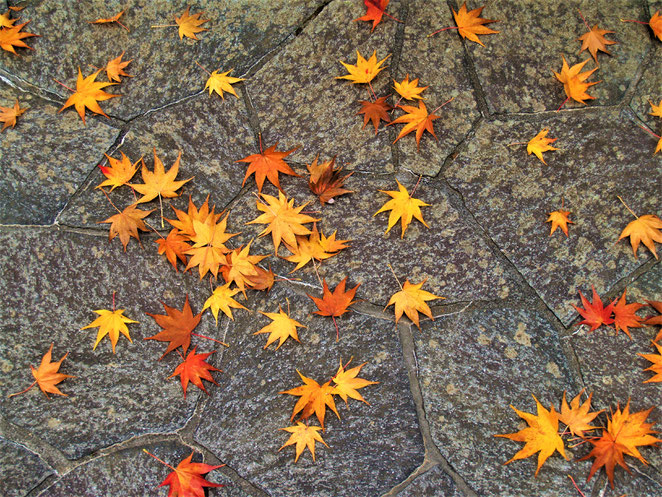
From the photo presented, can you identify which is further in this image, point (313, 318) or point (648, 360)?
point (313, 318)

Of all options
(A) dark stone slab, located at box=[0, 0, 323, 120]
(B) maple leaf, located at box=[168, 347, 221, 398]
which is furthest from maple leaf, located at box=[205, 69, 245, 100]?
(B) maple leaf, located at box=[168, 347, 221, 398]

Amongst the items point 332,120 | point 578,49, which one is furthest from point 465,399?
point 578,49

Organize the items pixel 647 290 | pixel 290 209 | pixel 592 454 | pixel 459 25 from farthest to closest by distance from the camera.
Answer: pixel 459 25, pixel 290 209, pixel 647 290, pixel 592 454

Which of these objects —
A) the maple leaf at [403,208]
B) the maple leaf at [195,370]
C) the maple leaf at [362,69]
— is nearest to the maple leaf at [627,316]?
the maple leaf at [403,208]

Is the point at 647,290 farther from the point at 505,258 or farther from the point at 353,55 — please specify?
the point at 353,55

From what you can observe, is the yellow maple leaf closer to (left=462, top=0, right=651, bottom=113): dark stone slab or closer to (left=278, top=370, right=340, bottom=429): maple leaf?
(left=462, top=0, right=651, bottom=113): dark stone slab

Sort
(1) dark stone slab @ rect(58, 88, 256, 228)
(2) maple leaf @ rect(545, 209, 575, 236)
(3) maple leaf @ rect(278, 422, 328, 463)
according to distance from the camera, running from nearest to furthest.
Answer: (3) maple leaf @ rect(278, 422, 328, 463), (2) maple leaf @ rect(545, 209, 575, 236), (1) dark stone slab @ rect(58, 88, 256, 228)
